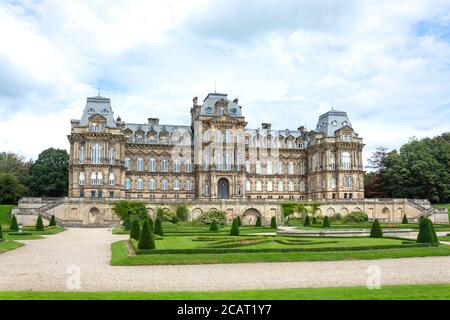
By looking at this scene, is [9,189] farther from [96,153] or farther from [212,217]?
[212,217]

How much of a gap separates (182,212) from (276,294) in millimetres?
47932

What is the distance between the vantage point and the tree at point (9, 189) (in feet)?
236

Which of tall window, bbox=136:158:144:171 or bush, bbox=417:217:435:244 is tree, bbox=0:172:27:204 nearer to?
tall window, bbox=136:158:144:171

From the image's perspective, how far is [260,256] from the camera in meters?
23.4

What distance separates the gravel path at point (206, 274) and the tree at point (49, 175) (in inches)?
2130

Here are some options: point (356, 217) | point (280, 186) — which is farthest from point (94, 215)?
point (356, 217)

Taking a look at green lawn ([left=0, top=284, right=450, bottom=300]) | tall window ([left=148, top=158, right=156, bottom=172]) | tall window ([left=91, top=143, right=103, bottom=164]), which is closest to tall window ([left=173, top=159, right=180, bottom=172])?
tall window ([left=148, top=158, right=156, bottom=172])

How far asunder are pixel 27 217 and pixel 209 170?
2596 centimetres

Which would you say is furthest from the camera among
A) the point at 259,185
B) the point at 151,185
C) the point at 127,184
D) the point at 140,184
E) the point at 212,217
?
the point at 259,185

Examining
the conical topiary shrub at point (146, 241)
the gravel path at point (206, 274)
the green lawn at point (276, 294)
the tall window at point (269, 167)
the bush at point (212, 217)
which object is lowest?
the gravel path at point (206, 274)

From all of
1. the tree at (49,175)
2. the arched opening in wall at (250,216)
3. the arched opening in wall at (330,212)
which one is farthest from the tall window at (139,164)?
the arched opening in wall at (330,212)

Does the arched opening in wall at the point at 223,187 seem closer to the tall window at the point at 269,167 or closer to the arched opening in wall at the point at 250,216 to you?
the arched opening in wall at the point at 250,216

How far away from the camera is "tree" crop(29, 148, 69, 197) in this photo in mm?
76750

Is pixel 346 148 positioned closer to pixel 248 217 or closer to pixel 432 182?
pixel 432 182
